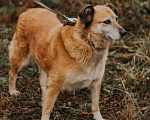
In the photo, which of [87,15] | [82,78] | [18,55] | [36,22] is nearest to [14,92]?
[18,55]

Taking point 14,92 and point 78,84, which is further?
point 14,92

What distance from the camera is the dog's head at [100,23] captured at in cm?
249

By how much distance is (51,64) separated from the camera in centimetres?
293

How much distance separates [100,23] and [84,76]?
29.0 inches

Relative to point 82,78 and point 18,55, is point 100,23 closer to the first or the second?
point 82,78

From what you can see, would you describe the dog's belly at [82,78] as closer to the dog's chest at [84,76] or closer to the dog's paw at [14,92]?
the dog's chest at [84,76]

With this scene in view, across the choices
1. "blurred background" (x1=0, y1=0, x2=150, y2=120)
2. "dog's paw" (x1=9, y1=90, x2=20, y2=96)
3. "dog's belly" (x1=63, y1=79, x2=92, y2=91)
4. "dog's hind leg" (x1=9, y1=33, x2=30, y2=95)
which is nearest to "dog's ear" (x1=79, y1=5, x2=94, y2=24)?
"dog's belly" (x1=63, y1=79, x2=92, y2=91)

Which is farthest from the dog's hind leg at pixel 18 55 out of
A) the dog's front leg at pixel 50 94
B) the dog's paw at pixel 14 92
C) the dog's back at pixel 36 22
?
the dog's front leg at pixel 50 94

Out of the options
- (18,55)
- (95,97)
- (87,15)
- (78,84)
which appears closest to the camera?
(87,15)

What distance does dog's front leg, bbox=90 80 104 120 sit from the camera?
3027mm

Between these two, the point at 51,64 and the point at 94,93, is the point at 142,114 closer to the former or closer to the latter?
the point at 94,93

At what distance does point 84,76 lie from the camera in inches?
107

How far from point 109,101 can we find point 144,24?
3012 millimetres

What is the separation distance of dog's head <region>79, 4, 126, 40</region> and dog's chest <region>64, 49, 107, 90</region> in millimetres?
450
